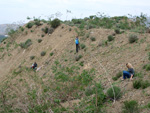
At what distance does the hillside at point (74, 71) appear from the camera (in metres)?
6.00

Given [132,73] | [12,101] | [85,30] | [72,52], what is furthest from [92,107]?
[85,30]

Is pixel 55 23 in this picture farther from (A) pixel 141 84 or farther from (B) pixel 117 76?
(A) pixel 141 84

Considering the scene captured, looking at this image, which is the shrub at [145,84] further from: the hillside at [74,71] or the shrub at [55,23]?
the shrub at [55,23]

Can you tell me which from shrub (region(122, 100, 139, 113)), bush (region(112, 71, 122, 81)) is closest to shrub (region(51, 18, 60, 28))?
bush (region(112, 71, 122, 81))

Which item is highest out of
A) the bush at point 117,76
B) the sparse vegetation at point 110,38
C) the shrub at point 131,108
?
the sparse vegetation at point 110,38

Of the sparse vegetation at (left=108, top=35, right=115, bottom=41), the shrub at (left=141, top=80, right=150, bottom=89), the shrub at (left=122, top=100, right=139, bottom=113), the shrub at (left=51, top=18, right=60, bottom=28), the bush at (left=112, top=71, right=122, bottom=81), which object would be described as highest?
the shrub at (left=51, top=18, right=60, bottom=28)

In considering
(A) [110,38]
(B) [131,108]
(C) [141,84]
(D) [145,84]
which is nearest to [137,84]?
(C) [141,84]

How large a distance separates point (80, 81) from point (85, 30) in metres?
13.6

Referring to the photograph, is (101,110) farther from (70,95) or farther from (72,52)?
(72,52)

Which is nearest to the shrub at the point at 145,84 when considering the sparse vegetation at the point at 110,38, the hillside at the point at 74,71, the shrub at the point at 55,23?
the hillside at the point at 74,71

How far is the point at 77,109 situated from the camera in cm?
523

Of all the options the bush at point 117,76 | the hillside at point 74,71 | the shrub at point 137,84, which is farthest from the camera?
the bush at point 117,76

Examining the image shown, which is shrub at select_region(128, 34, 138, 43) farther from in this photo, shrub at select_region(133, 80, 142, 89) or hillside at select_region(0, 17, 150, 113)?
shrub at select_region(133, 80, 142, 89)

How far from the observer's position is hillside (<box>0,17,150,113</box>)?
19.7 ft
